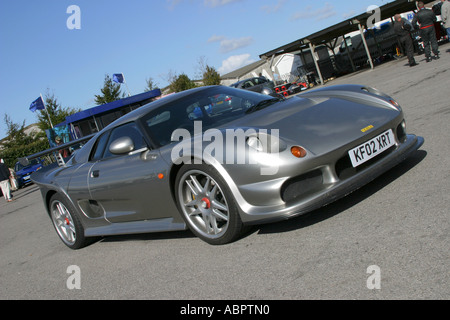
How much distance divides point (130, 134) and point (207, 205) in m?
1.32

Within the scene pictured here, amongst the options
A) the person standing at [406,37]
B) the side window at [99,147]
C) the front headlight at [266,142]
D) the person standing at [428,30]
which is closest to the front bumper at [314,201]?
the front headlight at [266,142]

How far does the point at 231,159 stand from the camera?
3361 mm

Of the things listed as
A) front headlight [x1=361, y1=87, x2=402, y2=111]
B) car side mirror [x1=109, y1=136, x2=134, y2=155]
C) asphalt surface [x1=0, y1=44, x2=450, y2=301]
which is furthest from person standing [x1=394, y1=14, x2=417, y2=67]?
car side mirror [x1=109, y1=136, x2=134, y2=155]

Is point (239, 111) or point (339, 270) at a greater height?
point (239, 111)

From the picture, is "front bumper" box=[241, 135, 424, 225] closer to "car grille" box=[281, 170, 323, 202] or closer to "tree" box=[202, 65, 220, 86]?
"car grille" box=[281, 170, 323, 202]

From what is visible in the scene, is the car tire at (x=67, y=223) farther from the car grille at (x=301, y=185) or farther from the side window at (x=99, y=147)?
the car grille at (x=301, y=185)

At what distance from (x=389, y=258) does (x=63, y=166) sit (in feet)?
13.8

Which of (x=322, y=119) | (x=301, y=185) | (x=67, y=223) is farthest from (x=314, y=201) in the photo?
(x=67, y=223)

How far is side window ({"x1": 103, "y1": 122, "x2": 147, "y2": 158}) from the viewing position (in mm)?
4323

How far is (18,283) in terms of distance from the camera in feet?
14.9

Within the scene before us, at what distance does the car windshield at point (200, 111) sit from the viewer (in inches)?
167

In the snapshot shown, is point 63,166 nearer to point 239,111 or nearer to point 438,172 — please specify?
point 239,111
